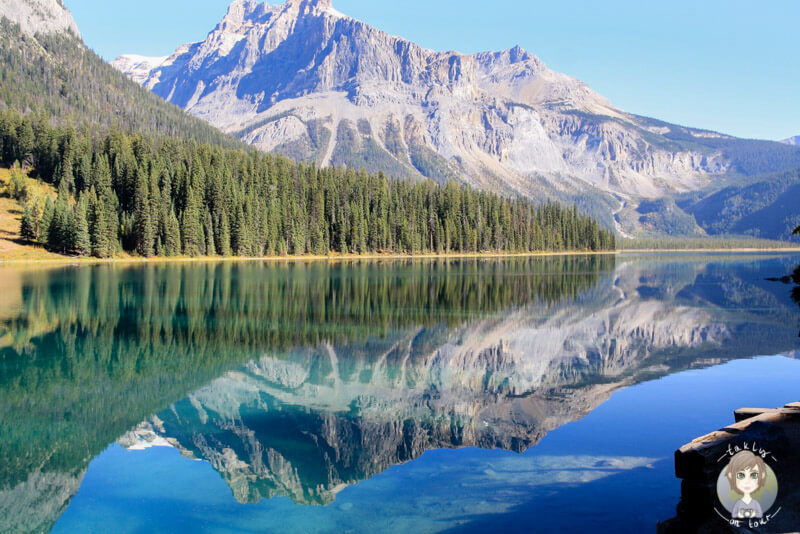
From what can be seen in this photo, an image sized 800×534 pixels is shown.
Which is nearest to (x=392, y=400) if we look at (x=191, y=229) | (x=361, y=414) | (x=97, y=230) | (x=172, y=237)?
(x=361, y=414)

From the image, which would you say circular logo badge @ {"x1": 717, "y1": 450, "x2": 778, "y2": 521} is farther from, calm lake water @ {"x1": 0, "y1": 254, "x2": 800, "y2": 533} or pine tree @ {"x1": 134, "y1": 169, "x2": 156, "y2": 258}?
pine tree @ {"x1": 134, "y1": 169, "x2": 156, "y2": 258}

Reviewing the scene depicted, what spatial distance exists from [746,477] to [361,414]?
9.63 meters

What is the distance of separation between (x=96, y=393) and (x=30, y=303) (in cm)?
2375

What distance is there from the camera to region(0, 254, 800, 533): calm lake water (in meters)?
10.1

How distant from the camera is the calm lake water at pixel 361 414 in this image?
10.1 meters

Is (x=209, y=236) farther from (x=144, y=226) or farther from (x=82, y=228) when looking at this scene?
(x=82, y=228)

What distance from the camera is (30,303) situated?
35875 millimetres

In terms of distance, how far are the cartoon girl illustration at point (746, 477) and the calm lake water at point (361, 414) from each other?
2.31 metres

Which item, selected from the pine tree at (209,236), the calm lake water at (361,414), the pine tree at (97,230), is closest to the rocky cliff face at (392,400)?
the calm lake water at (361,414)

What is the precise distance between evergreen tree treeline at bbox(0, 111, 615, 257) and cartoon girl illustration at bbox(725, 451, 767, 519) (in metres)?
100.0

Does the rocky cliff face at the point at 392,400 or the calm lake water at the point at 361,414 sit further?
the rocky cliff face at the point at 392,400

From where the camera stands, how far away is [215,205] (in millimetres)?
108750

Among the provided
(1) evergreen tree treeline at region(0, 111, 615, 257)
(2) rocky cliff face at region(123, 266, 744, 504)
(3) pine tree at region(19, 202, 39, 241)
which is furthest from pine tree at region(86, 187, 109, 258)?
(2) rocky cliff face at region(123, 266, 744, 504)

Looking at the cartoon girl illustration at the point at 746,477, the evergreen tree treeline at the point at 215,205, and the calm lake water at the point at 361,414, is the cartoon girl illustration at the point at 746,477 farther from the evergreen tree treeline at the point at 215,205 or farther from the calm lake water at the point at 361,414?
the evergreen tree treeline at the point at 215,205
